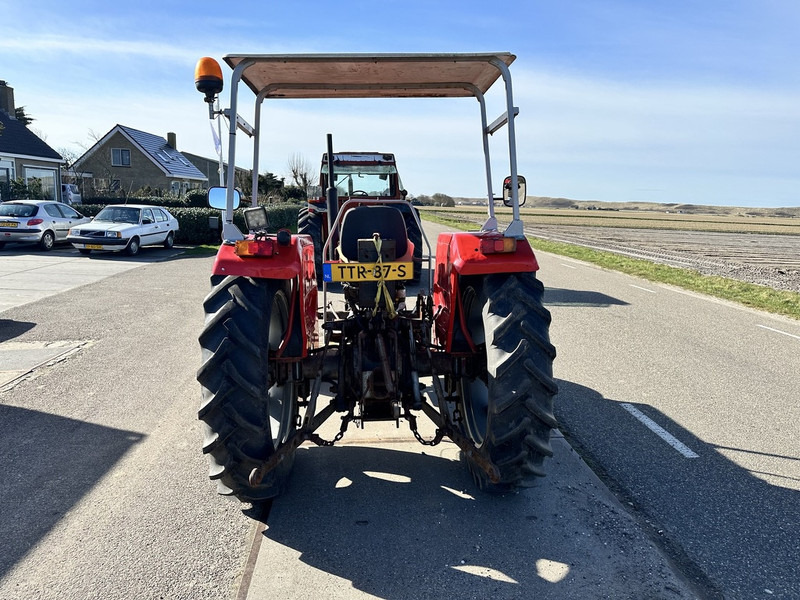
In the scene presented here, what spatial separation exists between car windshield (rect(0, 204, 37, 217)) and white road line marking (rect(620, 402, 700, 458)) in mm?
18405

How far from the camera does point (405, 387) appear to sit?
146 inches

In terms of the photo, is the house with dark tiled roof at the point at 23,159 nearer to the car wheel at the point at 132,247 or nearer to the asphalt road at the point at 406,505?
the car wheel at the point at 132,247

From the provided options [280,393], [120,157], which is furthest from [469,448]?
[120,157]

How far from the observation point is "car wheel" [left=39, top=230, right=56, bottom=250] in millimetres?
18141

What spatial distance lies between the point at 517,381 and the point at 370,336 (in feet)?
3.25

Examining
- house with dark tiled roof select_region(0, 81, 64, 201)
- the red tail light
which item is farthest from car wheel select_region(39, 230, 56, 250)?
the red tail light

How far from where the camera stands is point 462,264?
3562 millimetres

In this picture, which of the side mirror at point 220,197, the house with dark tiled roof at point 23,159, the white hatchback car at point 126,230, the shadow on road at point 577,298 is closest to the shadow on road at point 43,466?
the side mirror at point 220,197

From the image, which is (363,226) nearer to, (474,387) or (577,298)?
(474,387)

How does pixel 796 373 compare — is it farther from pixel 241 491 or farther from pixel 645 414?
pixel 241 491

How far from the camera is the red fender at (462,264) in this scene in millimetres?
3531

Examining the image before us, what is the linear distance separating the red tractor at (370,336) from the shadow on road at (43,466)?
1.06 metres

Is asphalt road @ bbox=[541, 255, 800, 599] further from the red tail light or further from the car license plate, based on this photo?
the car license plate

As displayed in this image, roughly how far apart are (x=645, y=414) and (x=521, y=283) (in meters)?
2.53
